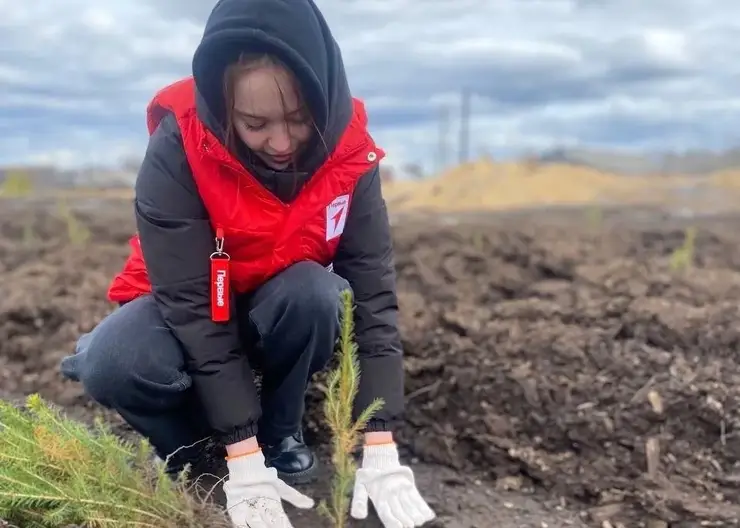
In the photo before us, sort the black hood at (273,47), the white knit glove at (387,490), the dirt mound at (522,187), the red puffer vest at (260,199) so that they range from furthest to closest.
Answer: the dirt mound at (522,187), the white knit glove at (387,490), the red puffer vest at (260,199), the black hood at (273,47)

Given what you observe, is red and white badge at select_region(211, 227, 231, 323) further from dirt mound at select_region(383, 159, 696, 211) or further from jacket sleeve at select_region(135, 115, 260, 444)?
dirt mound at select_region(383, 159, 696, 211)

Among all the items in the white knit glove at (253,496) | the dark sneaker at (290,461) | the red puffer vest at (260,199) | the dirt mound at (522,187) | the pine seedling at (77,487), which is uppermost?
the red puffer vest at (260,199)

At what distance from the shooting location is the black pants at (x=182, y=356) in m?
1.90

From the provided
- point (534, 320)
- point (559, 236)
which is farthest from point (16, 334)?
point (559, 236)

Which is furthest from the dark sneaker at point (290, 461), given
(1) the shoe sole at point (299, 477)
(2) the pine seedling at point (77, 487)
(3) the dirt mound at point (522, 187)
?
(3) the dirt mound at point (522, 187)

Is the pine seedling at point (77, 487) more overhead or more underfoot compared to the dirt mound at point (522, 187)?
more overhead

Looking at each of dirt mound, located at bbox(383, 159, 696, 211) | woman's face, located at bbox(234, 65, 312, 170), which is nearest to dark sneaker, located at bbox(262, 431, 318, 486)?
woman's face, located at bbox(234, 65, 312, 170)

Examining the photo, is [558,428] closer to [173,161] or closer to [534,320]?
[534,320]

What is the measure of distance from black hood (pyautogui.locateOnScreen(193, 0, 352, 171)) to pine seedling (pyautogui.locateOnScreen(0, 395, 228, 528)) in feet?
2.36

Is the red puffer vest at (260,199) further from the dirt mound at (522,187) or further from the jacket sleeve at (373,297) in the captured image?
the dirt mound at (522,187)

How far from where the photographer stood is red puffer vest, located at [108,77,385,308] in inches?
72.1

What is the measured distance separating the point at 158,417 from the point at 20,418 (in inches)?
13.4

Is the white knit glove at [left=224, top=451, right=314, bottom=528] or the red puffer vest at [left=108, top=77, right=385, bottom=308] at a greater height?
the red puffer vest at [left=108, top=77, right=385, bottom=308]

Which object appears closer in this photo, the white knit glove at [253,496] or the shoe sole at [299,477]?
the white knit glove at [253,496]
